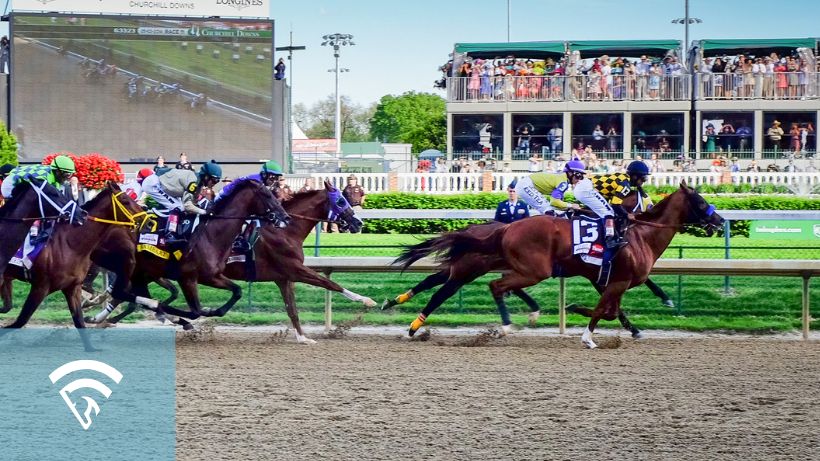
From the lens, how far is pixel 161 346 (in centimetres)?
1050

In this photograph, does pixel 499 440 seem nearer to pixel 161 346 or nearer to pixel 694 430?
pixel 694 430

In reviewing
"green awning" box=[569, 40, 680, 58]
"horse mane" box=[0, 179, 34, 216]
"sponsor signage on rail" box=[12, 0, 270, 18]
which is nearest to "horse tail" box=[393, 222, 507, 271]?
"horse mane" box=[0, 179, 34, 216]

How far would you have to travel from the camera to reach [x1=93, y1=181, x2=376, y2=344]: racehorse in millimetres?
10969

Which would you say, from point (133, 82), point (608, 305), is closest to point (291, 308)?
point (608, 305)

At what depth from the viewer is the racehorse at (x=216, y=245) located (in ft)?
35.4

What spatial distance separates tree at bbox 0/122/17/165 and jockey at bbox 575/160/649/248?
637 inches

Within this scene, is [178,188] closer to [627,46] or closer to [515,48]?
[515,48]

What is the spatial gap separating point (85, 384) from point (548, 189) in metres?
5.42

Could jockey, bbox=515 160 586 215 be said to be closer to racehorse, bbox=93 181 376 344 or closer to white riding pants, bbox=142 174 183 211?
racehorse, bbox=93 181 376 344

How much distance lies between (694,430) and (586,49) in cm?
2426

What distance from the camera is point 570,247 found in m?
10.6

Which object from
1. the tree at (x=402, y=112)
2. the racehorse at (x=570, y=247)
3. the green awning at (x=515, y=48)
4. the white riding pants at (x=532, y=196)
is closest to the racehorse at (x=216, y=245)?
the racehorse at (x=570, y=247)

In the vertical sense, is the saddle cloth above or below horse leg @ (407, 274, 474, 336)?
above

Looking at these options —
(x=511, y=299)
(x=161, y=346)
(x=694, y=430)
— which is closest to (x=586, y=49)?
(x=511, y=299)
